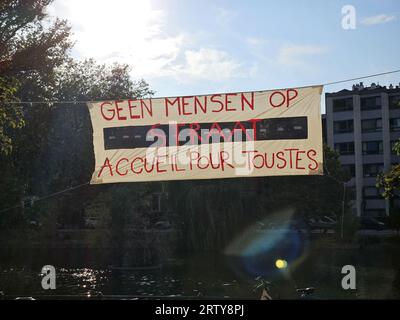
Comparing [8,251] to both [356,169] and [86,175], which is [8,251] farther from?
[356,169]

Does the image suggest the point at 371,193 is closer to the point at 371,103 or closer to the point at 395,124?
the point at 395,124

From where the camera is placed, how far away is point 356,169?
66.9 meters

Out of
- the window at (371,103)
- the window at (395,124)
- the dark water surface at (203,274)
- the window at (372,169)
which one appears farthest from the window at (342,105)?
the dark water surface at (203,274)

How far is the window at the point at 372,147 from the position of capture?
218 feet

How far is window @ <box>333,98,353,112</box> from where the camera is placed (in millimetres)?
68106

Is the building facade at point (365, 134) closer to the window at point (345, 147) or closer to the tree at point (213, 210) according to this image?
the window at point (345, 147)

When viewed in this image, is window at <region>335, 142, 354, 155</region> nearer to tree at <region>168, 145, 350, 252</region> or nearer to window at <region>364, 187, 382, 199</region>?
window at <region>364, 187, 382, 199</region>

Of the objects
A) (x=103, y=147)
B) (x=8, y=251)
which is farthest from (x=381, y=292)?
(x=8, y=251)

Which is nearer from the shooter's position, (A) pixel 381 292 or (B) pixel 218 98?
(B) pixel 218 98

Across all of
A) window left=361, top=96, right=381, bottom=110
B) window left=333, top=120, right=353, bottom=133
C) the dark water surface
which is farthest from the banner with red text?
window left=333, top=120, right=353, bottom=133

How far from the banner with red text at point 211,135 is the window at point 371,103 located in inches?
2424

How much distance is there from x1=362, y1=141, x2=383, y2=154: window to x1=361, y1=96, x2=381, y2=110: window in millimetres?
5041

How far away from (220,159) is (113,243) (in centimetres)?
2731
